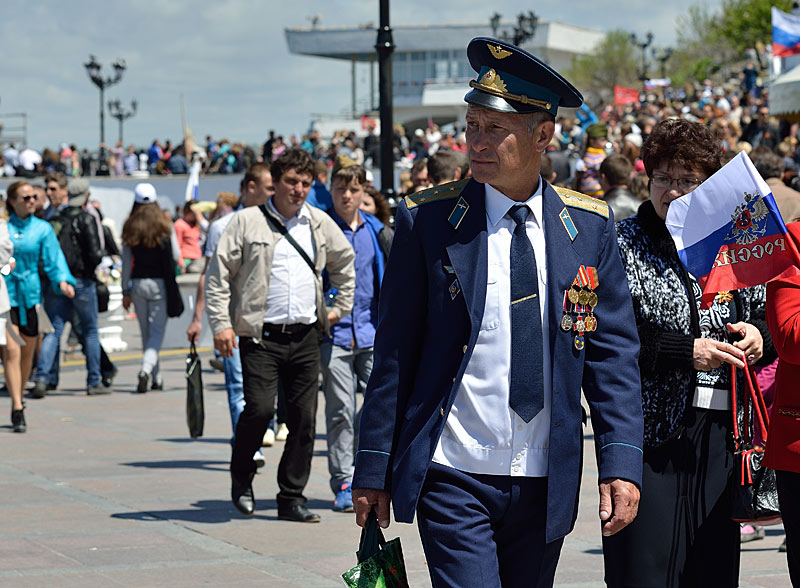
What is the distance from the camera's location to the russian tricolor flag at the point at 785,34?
2016cm

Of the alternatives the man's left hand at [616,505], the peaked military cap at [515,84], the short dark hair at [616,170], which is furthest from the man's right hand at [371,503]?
the short dark hair at [616,170]

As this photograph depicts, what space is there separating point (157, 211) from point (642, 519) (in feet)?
32.7

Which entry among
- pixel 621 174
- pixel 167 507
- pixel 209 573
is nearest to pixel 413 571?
pixel 209 573

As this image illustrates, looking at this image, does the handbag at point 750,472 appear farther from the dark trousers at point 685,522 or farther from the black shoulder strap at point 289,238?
the black shoulder strap at point 289,238

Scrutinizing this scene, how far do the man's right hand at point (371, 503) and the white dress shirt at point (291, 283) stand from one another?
13.6 feet

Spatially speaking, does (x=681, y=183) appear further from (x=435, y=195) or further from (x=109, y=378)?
(x=109, y=378)

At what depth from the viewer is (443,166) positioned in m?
9.61

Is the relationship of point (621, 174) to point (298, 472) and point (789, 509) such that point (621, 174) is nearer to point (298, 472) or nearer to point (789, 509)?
point (298, 472)

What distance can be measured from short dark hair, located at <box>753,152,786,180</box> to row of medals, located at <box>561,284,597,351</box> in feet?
15.3

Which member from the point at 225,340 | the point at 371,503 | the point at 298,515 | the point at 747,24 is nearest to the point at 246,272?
the point at 225,340

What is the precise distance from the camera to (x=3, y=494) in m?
8.41

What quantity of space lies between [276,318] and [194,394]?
1735 millimetres

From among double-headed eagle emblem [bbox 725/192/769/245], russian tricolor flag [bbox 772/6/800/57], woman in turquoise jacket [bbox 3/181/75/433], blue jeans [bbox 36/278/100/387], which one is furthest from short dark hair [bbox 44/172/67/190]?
double-headed eagle emblem [bbox 725/192/769/245]

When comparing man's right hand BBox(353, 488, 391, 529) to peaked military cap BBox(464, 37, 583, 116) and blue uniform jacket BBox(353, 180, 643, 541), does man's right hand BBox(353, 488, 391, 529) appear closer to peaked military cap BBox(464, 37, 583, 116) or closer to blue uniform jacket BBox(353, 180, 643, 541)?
blue uniform jacket BBox(353, 180, 643, 541)
